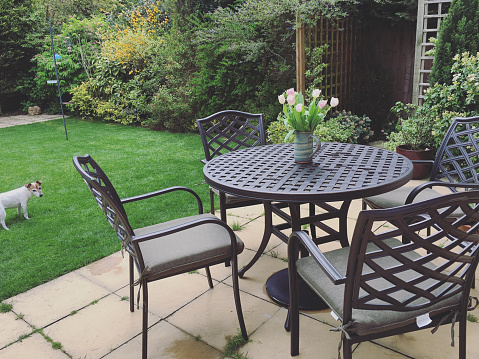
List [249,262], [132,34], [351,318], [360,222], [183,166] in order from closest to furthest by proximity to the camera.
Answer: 1. [360,222]
2. [351,318]
3. [249,262]
4. [183,166]
5. [132,34]

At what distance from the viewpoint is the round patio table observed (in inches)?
74.3

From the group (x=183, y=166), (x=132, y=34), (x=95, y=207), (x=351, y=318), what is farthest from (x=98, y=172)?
(x=132, y=34)

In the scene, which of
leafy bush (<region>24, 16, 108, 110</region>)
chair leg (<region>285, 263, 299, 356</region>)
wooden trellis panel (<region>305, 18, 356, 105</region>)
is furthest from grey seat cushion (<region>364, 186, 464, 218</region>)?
leafy bush (<region>24, 16, 108, 110</region>)

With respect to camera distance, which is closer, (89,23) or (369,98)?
(369,98)

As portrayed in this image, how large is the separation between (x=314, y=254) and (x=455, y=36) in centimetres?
391

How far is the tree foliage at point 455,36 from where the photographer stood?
4.30m

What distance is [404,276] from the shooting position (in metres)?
1.66

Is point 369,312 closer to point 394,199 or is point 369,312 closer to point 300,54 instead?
point 394,199

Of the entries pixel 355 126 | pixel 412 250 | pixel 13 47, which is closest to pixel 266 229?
pixel 412 250

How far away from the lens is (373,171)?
7.02 ft

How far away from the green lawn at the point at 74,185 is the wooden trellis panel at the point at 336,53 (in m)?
2.13

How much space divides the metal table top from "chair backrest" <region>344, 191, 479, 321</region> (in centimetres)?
52

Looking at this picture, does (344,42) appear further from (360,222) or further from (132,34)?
(360,222)

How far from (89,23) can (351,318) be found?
32.7ft
